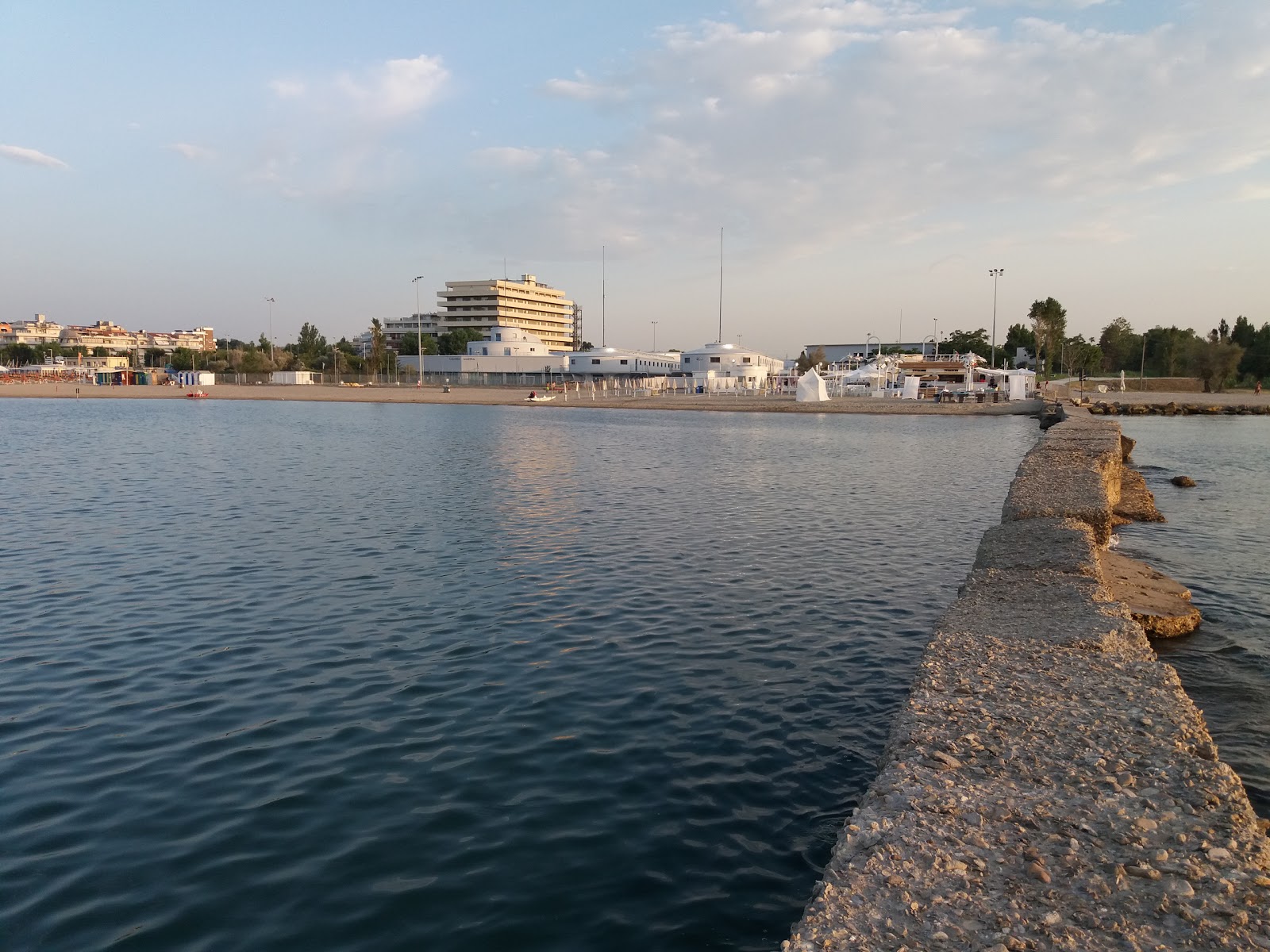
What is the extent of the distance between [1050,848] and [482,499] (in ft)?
72.6

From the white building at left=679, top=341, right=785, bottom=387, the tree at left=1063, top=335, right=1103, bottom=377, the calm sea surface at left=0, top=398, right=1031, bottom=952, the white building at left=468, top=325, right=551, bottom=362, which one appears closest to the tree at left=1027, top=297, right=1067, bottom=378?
the tree at left=1063, top=335, right=1103, bottom=377

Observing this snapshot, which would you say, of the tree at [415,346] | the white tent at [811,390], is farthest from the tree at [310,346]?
the white tent at [811,390]

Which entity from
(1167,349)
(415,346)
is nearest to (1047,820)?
(1167,349)

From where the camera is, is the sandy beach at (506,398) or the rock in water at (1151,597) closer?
the rock in water at (1151,597)

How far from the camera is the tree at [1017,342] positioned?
169500 millimetres

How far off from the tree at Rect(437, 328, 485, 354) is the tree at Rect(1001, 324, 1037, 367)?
113m

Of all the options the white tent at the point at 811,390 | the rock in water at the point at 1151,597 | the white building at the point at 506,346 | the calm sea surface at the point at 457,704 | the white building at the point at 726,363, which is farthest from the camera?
the white building at the point at 506,346

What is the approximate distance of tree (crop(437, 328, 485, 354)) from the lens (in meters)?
178

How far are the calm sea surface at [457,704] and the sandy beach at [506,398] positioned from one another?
180 feet

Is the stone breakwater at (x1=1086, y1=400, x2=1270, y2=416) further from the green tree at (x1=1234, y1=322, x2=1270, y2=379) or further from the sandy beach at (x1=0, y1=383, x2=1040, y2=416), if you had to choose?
the green tree at (x1=1234, y1=322, x2=1270, y2=379)

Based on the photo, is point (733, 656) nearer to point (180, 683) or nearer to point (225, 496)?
point (180, 683)

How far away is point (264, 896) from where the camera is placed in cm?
624

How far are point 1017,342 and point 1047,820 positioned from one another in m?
190

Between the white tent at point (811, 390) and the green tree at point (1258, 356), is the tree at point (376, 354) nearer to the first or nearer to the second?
the white tent at point (811, 390)
